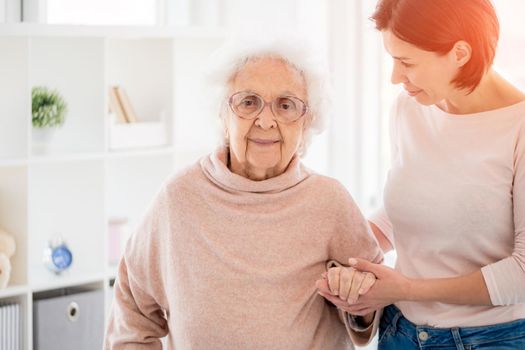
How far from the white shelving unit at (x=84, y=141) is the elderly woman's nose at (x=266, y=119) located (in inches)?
33.9

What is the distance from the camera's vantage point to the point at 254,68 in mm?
1982

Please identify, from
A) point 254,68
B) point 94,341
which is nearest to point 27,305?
point 94,341

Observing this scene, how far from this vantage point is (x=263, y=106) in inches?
76.9

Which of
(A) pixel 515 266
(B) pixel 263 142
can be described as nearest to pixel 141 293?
(B) pixel 263 142

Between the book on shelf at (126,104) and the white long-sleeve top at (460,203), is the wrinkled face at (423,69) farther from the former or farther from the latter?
the book on shelf at (126,104)

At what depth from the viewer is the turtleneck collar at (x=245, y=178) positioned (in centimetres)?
199

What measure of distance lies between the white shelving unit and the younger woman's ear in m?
1.15

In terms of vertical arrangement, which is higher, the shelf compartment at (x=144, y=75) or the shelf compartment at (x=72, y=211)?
the shelf compartment at (x=144, y=75)

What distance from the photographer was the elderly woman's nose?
1.94 m

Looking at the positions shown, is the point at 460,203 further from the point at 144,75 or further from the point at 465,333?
the point at 144,75

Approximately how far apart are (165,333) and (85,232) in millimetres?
978

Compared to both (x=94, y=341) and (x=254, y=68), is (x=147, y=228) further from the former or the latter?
(x=94, y=341)

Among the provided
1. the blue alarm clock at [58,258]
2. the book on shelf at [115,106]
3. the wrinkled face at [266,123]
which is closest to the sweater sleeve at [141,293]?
the wrinkled face at [266,123]

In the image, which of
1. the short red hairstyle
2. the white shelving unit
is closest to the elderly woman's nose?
the short red hairstyle
